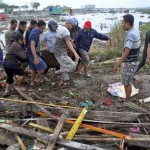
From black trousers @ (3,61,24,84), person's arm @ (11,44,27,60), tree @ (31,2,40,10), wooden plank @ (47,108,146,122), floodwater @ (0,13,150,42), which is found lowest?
floodwater @ (0,13,150,42)

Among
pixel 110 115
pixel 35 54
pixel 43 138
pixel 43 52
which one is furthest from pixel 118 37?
pixel 43 138

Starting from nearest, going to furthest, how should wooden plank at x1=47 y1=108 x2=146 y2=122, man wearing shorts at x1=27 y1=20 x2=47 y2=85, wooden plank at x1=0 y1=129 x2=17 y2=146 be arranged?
wooden plank at x1=0 y1=129 x2=17 y2=146
wooden plank at x1=47 y1=108 x2=146 y2=122
man wearing shorts at x1=27 y1=20 x2=47 y2=85

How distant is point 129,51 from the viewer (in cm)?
550

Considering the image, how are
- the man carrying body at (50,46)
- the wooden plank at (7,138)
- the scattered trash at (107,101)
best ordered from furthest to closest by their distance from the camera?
the man carrying body at (50,46) < the scattered trash at (107,101) < the wooden plank at (7,138)

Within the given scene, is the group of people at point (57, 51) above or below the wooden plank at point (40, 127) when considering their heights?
above

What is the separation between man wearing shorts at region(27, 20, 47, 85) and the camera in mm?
6516

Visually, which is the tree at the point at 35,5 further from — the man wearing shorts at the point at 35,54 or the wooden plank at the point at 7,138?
the wooden plank at the point at 7,138

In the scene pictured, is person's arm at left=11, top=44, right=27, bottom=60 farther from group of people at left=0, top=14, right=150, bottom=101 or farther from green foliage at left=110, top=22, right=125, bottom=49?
green foliage at left=110, top=22, right=125, bottom=49

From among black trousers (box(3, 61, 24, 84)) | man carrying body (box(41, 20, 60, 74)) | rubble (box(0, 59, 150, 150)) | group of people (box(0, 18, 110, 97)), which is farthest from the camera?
man carrying body (box(41, 20, 60, 74))

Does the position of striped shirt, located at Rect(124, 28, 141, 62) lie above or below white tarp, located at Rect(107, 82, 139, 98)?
above

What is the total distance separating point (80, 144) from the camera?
3992 mm

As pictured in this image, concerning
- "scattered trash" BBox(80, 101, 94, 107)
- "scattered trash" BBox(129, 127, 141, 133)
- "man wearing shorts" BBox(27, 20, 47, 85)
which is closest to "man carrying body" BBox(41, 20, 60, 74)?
"man wearing shorts" BBox(27, 20, 47, 85)

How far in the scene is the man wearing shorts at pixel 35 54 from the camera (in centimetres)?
652

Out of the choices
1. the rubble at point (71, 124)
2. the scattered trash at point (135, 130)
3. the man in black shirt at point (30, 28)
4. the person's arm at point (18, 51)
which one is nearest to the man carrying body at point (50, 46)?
the man in black shirt at point (30, 28)
